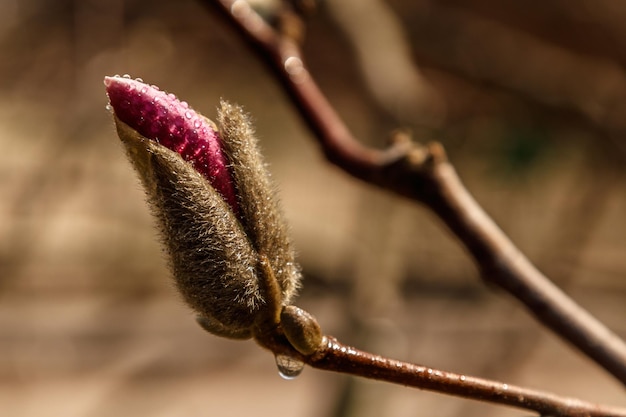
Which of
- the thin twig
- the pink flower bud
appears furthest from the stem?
the pink flower bud

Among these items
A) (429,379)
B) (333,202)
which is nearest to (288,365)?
(429,379)

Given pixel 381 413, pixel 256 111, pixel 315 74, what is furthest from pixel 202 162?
pixel 315 74

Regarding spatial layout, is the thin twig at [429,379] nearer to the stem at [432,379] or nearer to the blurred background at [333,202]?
the stem at [432,379]

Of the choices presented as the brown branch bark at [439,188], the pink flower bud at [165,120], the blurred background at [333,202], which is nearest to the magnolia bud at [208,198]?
the pink flower bud at [165,120]

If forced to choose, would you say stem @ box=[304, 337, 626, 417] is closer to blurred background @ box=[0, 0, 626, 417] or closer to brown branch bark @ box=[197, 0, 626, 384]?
brown branch bark @ box=[197, 0, 626, 384]

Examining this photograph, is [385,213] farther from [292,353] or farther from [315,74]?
[315,74]

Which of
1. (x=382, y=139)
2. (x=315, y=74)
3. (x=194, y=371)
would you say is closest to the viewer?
(x=382, y=139)
